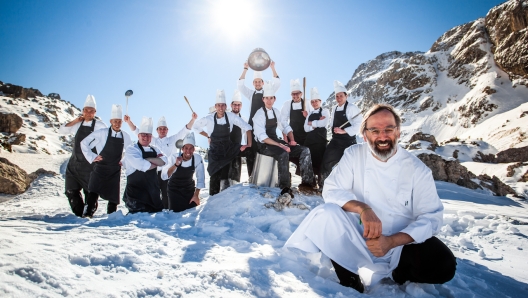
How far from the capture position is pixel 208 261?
200cm

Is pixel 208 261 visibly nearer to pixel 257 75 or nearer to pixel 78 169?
pixel 78 169

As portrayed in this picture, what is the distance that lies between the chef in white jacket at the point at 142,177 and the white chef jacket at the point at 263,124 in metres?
1.80

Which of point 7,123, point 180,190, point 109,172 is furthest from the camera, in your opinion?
point 7,123

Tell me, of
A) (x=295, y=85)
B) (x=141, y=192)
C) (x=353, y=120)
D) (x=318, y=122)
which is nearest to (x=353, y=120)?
(x=353, y=120)

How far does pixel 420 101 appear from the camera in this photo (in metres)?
49.9

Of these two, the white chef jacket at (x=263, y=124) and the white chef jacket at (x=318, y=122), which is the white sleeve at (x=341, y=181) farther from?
the white chef jacket at (x=318, y=122)

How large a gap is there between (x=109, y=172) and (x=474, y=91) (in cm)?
5133

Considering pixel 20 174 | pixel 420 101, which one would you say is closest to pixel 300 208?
pixel 20 174

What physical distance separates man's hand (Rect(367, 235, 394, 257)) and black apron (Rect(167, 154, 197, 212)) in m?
3.83

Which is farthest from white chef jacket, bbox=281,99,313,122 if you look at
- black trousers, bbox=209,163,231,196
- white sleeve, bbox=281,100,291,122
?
black trousers, bbox=209,163,231,196

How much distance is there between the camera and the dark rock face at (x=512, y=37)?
3631 cm

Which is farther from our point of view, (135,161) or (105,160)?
(105,160)

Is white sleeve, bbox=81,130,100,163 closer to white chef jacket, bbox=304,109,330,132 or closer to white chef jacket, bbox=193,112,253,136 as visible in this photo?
white chef jacket, bbox=193,112,253,136

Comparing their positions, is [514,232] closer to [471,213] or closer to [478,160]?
[471,213]
